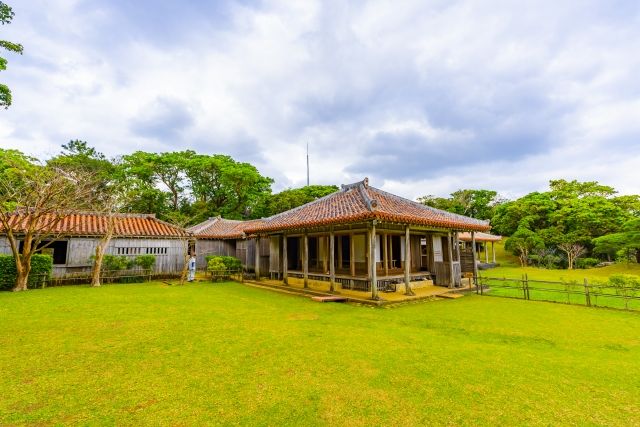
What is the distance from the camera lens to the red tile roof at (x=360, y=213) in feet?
33.5

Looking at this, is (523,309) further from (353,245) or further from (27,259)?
(27,259)

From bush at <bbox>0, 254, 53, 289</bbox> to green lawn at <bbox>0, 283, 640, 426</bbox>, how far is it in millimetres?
5479

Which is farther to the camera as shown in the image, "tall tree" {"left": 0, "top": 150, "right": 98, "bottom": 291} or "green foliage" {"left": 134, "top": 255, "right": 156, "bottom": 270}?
"green foliage" {"left": 134, "top": 255, "right": 156, "bottom": 270}

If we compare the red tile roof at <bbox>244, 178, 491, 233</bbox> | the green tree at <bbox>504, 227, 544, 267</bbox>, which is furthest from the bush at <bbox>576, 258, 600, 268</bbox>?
the red tile roof at <bbox>244, 178, 491, 233</bbox>

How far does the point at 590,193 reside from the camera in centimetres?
3188

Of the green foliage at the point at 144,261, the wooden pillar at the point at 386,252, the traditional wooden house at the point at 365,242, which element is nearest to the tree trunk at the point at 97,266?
the green foliage at the point at 144,261

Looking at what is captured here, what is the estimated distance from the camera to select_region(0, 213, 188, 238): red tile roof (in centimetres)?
1483

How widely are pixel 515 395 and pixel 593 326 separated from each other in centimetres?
539

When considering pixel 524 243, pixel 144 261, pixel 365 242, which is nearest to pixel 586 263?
pixel 524 243

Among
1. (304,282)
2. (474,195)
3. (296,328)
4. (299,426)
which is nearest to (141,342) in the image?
(296,328)

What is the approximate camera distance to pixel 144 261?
16.7 metres

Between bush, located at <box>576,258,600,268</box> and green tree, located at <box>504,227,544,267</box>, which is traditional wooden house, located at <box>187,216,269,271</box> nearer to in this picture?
green tree, located at <box>504,227,544,267</box>

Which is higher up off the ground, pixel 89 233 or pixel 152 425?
pixel 89 233

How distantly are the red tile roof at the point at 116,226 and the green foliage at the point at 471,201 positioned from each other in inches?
1372
